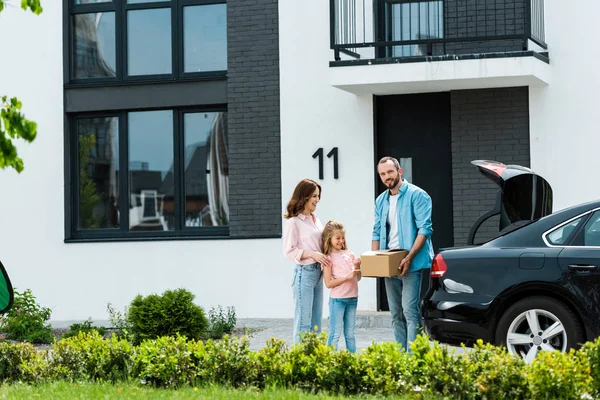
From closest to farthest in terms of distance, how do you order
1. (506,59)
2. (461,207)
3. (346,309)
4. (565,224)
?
(565,224) → (346,309) → (506,59) → (461,207)

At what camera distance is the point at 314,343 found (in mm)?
8312

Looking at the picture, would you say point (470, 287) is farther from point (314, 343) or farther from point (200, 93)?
point (200, 93)

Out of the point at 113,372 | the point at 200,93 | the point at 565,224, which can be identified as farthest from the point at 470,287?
the point at 200,93

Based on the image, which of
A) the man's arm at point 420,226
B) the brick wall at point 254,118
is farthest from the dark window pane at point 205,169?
the man's arm at point 420,226

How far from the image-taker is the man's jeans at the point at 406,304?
9.76 m

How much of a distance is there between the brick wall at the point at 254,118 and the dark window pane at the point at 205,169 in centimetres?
24

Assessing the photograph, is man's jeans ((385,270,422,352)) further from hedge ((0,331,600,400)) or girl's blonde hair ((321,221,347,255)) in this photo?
hedge ((0,331,600,400))

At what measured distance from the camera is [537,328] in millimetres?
9070

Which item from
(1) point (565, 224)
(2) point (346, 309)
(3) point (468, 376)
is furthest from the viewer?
(2) point (346, 309)

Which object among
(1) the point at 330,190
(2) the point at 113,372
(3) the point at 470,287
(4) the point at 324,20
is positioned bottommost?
(2) the point at 113,372

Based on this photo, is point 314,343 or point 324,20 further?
point 324,20

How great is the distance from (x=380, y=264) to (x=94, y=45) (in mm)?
8808

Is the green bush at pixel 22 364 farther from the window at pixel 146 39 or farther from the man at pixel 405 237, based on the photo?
the window at pixel 146 39

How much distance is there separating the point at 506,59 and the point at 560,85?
1.05 meters
